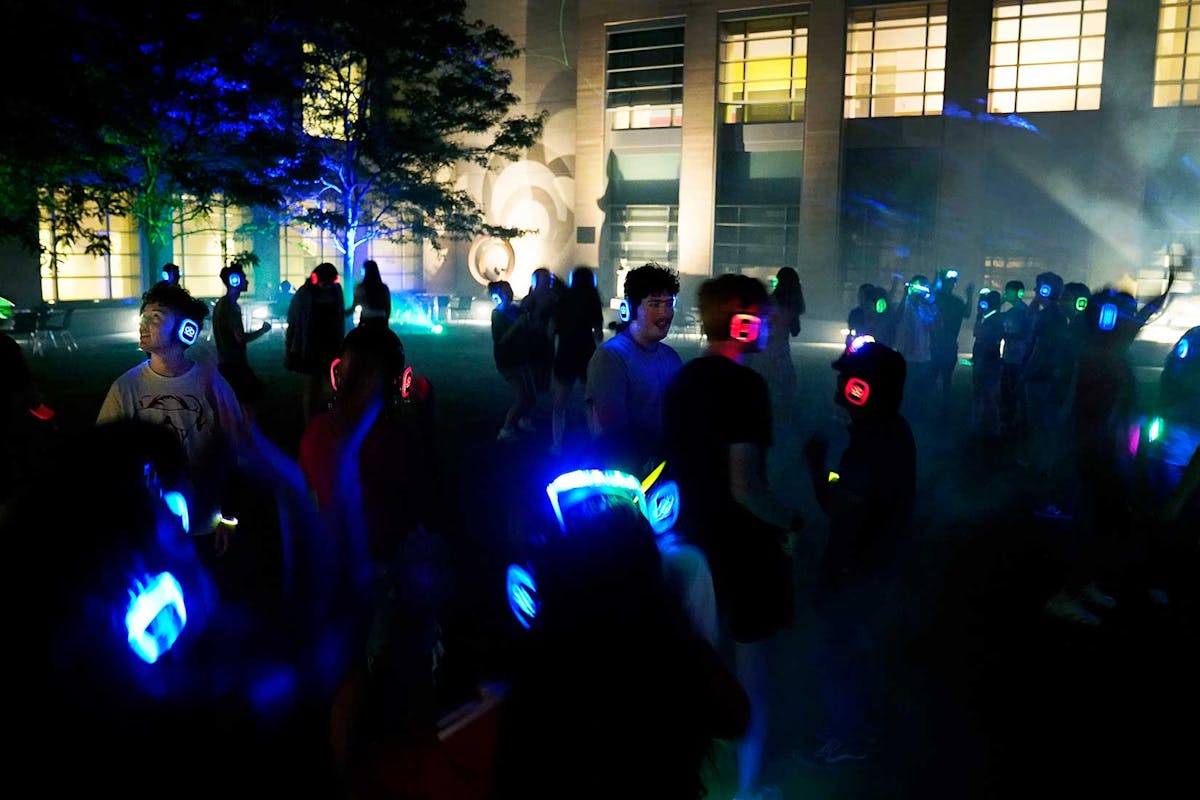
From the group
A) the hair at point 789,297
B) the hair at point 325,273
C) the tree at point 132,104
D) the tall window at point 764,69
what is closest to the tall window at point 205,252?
the tree at point 132,104

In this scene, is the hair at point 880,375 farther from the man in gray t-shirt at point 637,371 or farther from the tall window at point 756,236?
the tall window at point 756,236

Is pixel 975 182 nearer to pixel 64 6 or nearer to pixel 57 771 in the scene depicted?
pixel 64 6

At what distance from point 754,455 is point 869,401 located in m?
0.70

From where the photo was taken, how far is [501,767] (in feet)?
5.97

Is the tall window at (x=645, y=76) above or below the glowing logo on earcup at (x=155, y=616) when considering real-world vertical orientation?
above

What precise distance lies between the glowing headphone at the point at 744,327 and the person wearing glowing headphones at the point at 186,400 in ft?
7.01

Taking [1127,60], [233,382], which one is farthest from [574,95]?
[233,382]

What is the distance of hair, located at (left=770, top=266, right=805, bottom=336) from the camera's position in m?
8.80

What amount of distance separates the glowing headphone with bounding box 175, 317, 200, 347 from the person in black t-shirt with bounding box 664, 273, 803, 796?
2028 millimetres

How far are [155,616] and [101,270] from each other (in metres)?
27.8

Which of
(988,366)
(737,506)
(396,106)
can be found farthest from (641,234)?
(737,506)

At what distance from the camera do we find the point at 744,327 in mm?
3684

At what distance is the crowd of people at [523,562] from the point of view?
4.87ft

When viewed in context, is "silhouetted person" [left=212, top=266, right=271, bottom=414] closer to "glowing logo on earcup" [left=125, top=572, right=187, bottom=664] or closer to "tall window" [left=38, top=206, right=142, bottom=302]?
"glowing logo on earcup" [left=125, top=572, right=187, bottom=664]
